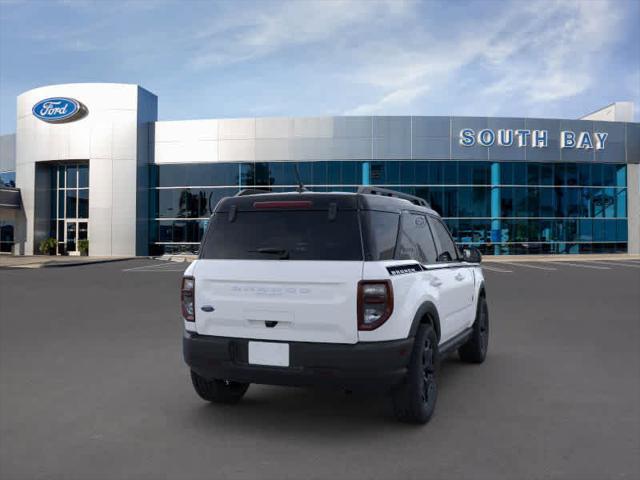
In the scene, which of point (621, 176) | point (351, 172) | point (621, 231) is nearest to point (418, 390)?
point (351, 172)

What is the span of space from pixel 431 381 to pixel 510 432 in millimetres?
712

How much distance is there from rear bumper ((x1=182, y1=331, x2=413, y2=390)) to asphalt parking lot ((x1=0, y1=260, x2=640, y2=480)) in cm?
44

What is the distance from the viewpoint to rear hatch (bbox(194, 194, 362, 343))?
3.97 meters

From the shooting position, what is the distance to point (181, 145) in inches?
1357

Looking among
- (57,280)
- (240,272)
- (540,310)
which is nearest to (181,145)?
(57,280)

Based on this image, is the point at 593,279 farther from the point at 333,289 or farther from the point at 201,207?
the point at 201,207

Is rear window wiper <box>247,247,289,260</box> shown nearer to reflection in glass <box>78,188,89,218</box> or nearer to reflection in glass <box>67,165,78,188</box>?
reflection in glass <box>78,188,89,218</box>

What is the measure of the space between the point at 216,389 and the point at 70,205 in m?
35.0

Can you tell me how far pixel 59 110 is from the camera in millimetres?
33969

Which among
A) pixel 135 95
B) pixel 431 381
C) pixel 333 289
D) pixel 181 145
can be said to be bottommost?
pixel 431 381

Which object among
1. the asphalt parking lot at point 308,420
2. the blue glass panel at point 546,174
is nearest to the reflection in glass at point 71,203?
the blue glass panel at point 546,174

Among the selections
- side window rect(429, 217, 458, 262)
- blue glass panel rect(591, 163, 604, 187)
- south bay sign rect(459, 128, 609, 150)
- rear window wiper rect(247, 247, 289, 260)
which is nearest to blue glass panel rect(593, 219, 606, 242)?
blue glass panel rect(591, 163, 604, 187)

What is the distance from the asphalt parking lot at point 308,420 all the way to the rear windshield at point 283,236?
1354 millimetres

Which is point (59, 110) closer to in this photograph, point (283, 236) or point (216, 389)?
point (216, 389)
